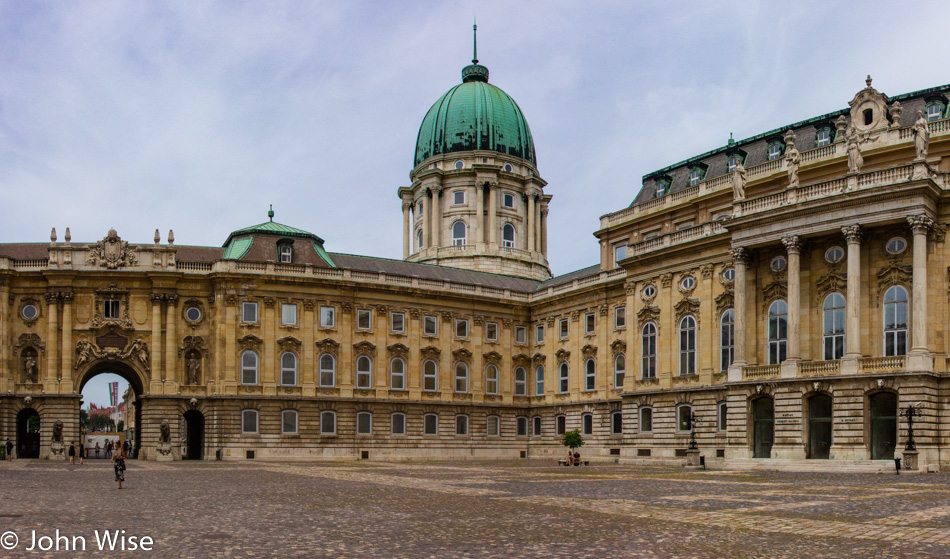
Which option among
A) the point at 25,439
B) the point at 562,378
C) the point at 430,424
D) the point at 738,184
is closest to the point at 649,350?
the point at 738,184

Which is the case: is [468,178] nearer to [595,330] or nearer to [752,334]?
[595,330]

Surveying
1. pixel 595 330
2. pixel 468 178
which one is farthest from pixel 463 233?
pixel 595 330

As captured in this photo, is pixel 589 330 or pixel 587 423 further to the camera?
pixel 589 330

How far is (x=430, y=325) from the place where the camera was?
80.2 m

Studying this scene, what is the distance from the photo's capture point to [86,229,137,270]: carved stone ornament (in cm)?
7238

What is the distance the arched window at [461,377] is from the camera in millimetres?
81125

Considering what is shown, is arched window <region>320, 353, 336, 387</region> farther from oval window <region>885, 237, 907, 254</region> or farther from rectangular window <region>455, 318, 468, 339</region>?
oval window <region>885, 237, 907, 254</region>

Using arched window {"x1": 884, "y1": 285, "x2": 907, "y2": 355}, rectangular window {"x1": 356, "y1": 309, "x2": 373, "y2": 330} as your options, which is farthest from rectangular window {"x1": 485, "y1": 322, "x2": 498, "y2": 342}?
arched window {"x1": 884, "y1": 285, "x2": 907, "y2": 355}

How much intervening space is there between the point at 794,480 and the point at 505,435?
45.8 m

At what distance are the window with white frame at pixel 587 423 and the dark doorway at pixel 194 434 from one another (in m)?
29.5

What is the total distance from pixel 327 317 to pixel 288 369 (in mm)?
5166

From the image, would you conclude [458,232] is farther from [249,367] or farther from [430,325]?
[249,367]

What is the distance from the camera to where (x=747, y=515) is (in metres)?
22.7

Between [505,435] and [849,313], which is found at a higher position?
[849,313]
